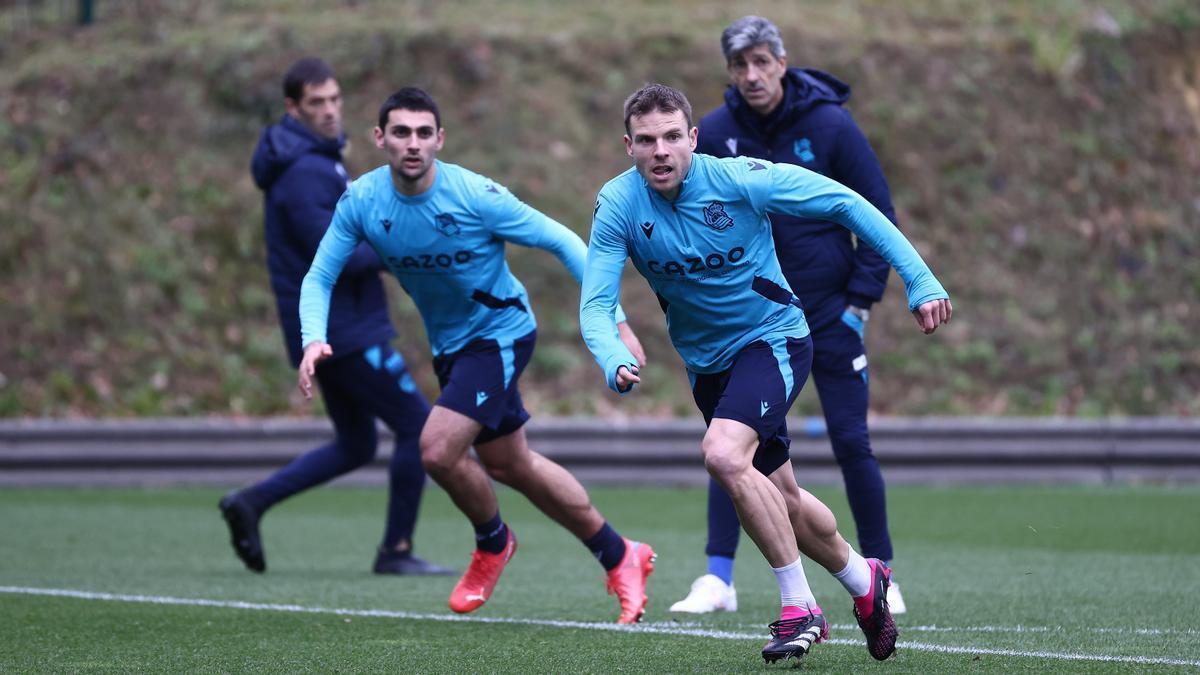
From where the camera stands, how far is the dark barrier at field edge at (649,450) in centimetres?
1311

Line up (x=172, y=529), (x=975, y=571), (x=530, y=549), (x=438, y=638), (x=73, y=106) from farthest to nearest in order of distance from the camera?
(x=73, y=106) < (x=172, y=529) < (x=530, y=549) < (x=975, y=571) < (x=438, y=638)

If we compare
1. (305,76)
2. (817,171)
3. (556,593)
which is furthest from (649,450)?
(817,171)

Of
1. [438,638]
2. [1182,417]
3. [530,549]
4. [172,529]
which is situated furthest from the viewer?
[1182,417]

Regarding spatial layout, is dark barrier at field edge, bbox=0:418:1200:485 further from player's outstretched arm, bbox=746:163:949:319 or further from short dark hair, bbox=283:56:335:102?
player's outstretched arm, bbox=746:163:949:319

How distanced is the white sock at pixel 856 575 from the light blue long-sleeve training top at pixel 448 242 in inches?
72.1

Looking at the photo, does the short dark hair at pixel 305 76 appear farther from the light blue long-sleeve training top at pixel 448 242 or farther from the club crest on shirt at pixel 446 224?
the club crest on shirt at pixel 446 224

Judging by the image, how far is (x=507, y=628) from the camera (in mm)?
6273

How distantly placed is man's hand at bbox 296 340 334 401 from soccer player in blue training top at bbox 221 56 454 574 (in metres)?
2.03

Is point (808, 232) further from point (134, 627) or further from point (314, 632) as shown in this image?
point (134, 627)

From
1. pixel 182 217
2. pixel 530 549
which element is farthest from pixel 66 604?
pixel 182 217

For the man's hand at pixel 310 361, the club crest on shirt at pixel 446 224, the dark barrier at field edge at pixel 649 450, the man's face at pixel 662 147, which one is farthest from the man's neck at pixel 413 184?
the dark barrier at field edge at pixel 649 450

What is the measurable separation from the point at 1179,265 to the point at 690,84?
5.67 metres

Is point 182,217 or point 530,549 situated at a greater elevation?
point 182,217

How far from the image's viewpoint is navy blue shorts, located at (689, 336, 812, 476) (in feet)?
17.5
